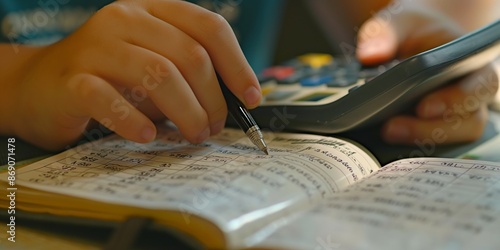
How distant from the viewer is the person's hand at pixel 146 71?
0.36 metres

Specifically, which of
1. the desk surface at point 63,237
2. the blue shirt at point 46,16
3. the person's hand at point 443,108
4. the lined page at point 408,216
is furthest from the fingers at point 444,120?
the blue shirt at point 46,16

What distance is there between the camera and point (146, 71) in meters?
0.36

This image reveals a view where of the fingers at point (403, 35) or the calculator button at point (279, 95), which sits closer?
the calculator button at point (279, 95)

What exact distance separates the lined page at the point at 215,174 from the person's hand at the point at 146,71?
23mm

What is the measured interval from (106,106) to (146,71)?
0.03 m

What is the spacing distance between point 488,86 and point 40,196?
1.27ft

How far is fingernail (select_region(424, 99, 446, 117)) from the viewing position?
0.46 metres

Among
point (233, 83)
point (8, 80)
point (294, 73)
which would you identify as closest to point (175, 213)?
point (233, 83)

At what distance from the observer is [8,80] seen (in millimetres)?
456

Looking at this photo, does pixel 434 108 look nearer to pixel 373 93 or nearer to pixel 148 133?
pixel 373 93

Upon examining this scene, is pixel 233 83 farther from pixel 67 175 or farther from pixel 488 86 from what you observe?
pixel 488 86

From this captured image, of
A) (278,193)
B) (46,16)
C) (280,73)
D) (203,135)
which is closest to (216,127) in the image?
(203,135)

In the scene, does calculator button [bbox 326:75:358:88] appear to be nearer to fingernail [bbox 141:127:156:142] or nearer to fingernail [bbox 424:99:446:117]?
fingernail [bbox 424:99:446:117]

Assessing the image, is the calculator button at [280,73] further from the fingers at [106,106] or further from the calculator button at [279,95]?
the fingers at [106,106]
